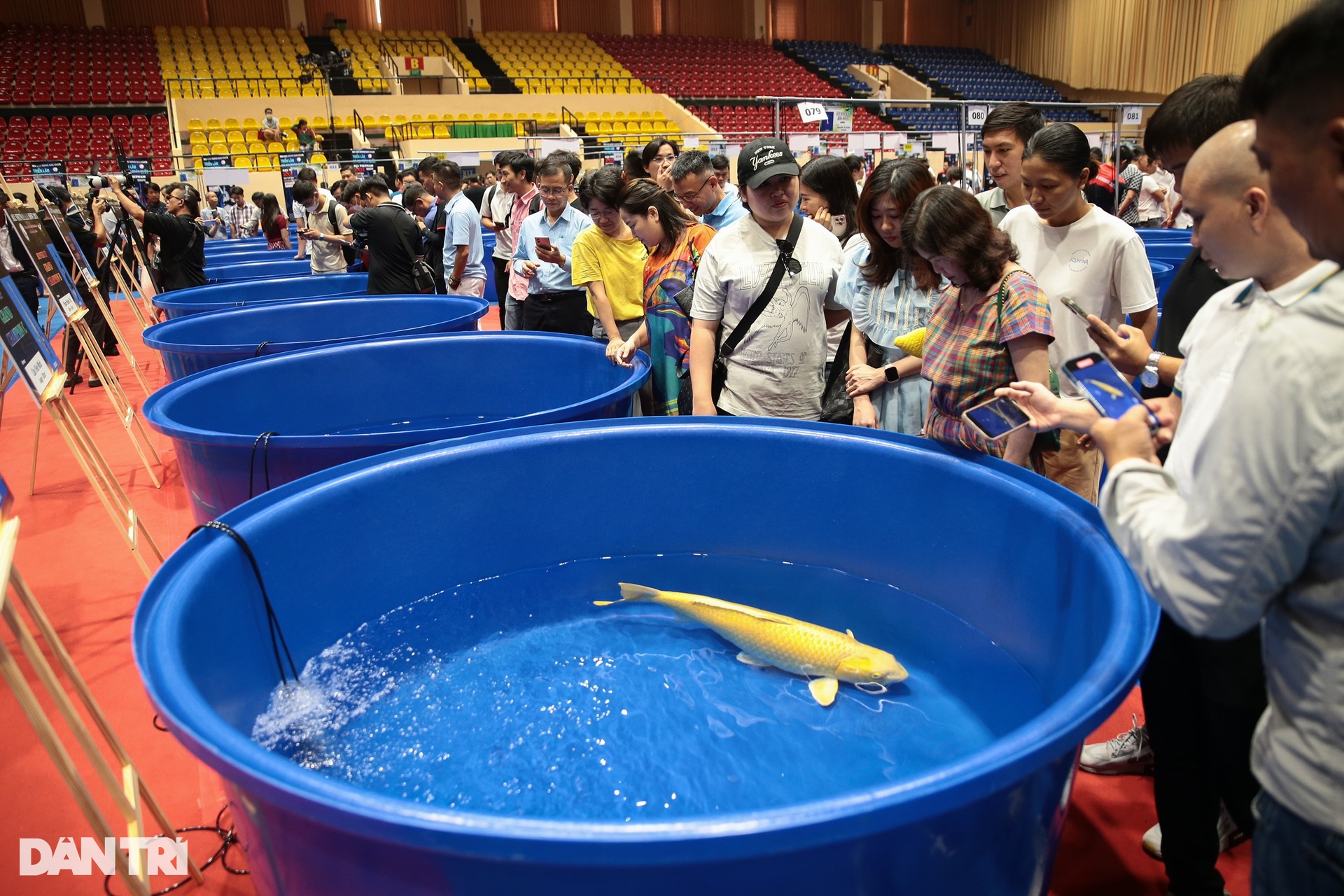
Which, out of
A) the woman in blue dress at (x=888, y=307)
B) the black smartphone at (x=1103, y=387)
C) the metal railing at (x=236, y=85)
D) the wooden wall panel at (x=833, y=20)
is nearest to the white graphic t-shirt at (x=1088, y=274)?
the woman in blue dress at (x=888, y=307)

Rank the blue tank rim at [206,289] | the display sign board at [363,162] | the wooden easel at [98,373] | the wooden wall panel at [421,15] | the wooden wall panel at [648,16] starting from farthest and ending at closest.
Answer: the wooden wall panel at [648,16]
the wooden wall panel at [421,15]
the display sign board at [363,162]
the blue tank rim at [206,289]
the wooden easel at [98,373]

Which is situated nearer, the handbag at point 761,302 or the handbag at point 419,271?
the handbag at point 761,302

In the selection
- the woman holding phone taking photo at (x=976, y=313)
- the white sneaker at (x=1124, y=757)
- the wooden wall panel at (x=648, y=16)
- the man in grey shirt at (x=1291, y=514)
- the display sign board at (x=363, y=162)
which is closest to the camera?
the man in grey shirt at (x=1291, y=514)

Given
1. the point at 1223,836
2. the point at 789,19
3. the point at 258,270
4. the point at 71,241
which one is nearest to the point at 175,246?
the point at 71,241

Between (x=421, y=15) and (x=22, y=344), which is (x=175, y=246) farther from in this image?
(x=421, y=15)

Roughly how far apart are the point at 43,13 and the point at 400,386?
22071 mm

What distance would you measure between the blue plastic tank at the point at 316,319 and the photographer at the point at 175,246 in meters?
1.93

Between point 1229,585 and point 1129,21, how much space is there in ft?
82.6

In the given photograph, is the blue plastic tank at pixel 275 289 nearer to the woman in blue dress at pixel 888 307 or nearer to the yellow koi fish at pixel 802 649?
the woman in blue dress at pixel 888 307

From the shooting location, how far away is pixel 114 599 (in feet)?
11.1

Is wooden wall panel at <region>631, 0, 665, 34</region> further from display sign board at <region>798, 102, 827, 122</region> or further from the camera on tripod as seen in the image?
display sign board at <region>798, 102, 827, 122</region>

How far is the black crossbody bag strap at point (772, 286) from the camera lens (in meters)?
2.48

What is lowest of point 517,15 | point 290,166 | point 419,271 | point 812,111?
point 419,271

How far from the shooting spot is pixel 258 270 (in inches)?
316
